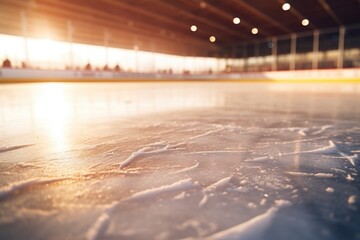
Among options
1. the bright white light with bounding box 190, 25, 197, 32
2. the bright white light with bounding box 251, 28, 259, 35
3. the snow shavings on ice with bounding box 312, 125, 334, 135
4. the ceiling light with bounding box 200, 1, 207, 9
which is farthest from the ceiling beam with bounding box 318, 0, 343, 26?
the snow shavings on ice with bounding box 312, 125, 334, 135

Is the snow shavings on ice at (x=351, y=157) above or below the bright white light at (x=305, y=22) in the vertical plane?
below

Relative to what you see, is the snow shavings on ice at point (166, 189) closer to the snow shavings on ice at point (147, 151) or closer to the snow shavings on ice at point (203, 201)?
the snow shavings on ice at point (203, 201)

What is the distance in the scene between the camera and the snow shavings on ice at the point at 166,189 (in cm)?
80

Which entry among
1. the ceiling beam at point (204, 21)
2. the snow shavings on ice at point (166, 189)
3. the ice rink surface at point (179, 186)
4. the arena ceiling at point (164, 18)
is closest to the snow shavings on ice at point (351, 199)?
the ice rink surface at point (179, 186)

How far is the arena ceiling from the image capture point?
10953mm

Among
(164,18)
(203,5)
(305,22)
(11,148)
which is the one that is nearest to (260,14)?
(305,22)

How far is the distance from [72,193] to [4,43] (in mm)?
18475

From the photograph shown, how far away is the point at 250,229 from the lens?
0.62 metres

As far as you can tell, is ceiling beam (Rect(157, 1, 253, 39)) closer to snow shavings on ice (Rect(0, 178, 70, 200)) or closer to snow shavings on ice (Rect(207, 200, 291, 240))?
snow shavings on ice (Rect(0, 178, 70, 200))

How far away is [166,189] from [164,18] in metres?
13.4

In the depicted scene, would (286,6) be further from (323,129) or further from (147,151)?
(147,151)

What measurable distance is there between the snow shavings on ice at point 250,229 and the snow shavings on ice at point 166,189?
0.26 m

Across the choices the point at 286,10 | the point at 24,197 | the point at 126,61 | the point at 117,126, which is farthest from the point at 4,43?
the point at 24,197

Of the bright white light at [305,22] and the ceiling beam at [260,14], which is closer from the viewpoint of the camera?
the ceiling beam at [260,14]
